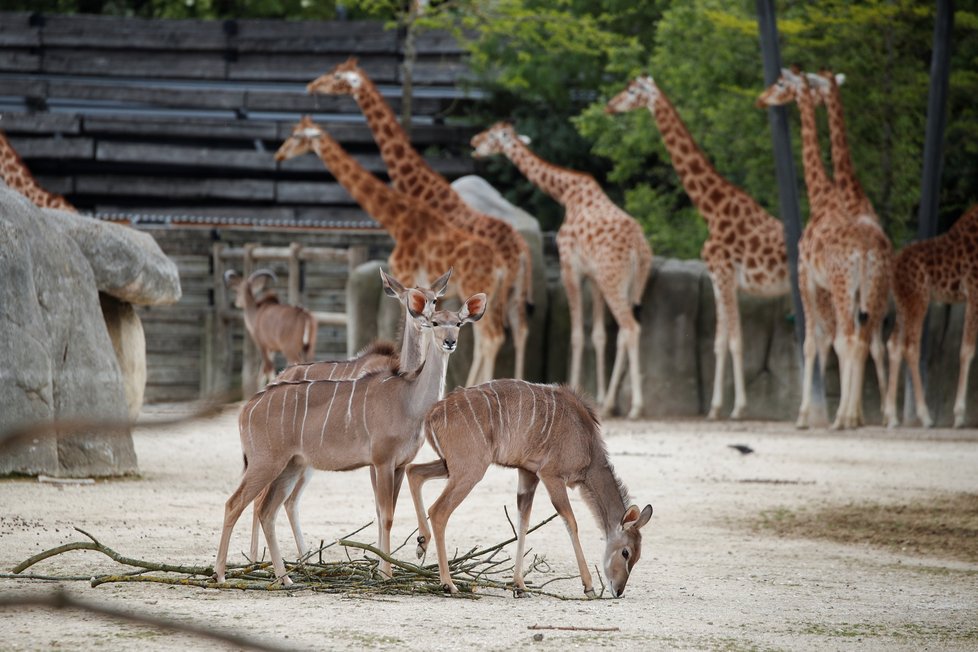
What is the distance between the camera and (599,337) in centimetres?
1703

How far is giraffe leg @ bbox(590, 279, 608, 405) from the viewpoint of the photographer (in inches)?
671

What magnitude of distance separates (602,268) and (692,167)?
1651mm

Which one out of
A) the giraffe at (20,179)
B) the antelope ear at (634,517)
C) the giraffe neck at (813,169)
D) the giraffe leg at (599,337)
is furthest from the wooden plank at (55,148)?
the antelope ear at (634,517)

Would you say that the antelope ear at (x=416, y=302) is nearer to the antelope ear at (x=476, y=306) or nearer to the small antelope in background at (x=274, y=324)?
the antelope ear at (x=476, y=306)

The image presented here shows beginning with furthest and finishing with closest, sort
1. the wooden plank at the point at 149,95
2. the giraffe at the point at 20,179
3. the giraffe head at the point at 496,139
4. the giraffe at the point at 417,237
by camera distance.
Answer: the wooden plank at the point at 149,95 < the giraffe head at the point at 496,139 < the giraffe at the point at 417,237 < the giraffe at the point at 20,179

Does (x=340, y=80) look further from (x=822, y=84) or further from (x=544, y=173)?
(x=822, y=84)

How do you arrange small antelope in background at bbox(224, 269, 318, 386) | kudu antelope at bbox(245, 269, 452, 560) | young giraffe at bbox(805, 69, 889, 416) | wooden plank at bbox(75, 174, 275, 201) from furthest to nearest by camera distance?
wooden plank at bbox(75, 174, 275, 201) < young giraffe at bbox(805, 69, 889, 416) < small antelope in background at bbox(224, 269, 318, 386) < kudu antelope at bbox(245, 269, 452, 560)

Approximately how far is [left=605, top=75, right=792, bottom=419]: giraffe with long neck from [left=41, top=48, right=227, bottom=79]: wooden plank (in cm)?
797

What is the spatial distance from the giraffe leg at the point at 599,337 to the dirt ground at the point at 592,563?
4721 millimetres

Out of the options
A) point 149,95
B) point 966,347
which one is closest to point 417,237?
point 966,347

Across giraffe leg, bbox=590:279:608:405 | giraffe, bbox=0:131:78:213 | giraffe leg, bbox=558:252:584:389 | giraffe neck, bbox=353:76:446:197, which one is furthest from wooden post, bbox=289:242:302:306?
giraffe, bbox=0:131:78:213

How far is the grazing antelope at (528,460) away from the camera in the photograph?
591 cm

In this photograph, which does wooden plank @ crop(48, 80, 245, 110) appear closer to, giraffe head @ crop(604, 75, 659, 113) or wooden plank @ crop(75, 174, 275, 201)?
wooden plank @ crop(75, 174, 275, 201)

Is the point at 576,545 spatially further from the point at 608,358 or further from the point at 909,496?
the point at 608,358
